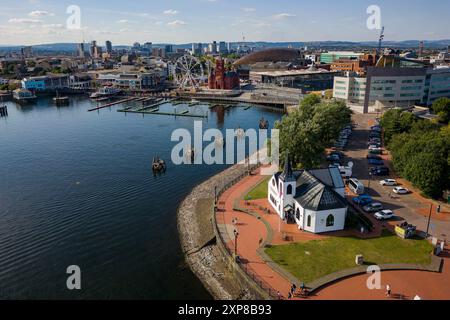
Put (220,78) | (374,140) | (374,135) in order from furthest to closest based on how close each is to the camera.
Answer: (220,78), (374,135), (374,140)

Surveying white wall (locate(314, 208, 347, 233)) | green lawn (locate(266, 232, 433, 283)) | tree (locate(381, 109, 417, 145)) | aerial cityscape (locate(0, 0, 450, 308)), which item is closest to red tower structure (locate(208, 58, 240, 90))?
aerial cityscape (locate(0, 0, 450, 308))

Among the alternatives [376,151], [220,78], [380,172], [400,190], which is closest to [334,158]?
[380,172]

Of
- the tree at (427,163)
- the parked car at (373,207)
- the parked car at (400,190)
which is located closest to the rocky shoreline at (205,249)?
the parked car at (373,207)

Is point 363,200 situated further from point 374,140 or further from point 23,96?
point 23,96

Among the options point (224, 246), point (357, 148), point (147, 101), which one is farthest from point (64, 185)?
point (147, 101)

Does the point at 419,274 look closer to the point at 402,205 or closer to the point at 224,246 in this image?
the point at 402,205

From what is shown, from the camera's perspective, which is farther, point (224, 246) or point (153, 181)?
point (153, 181)

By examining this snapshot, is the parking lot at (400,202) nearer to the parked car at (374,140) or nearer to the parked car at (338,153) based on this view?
the parked car at (338,153)
